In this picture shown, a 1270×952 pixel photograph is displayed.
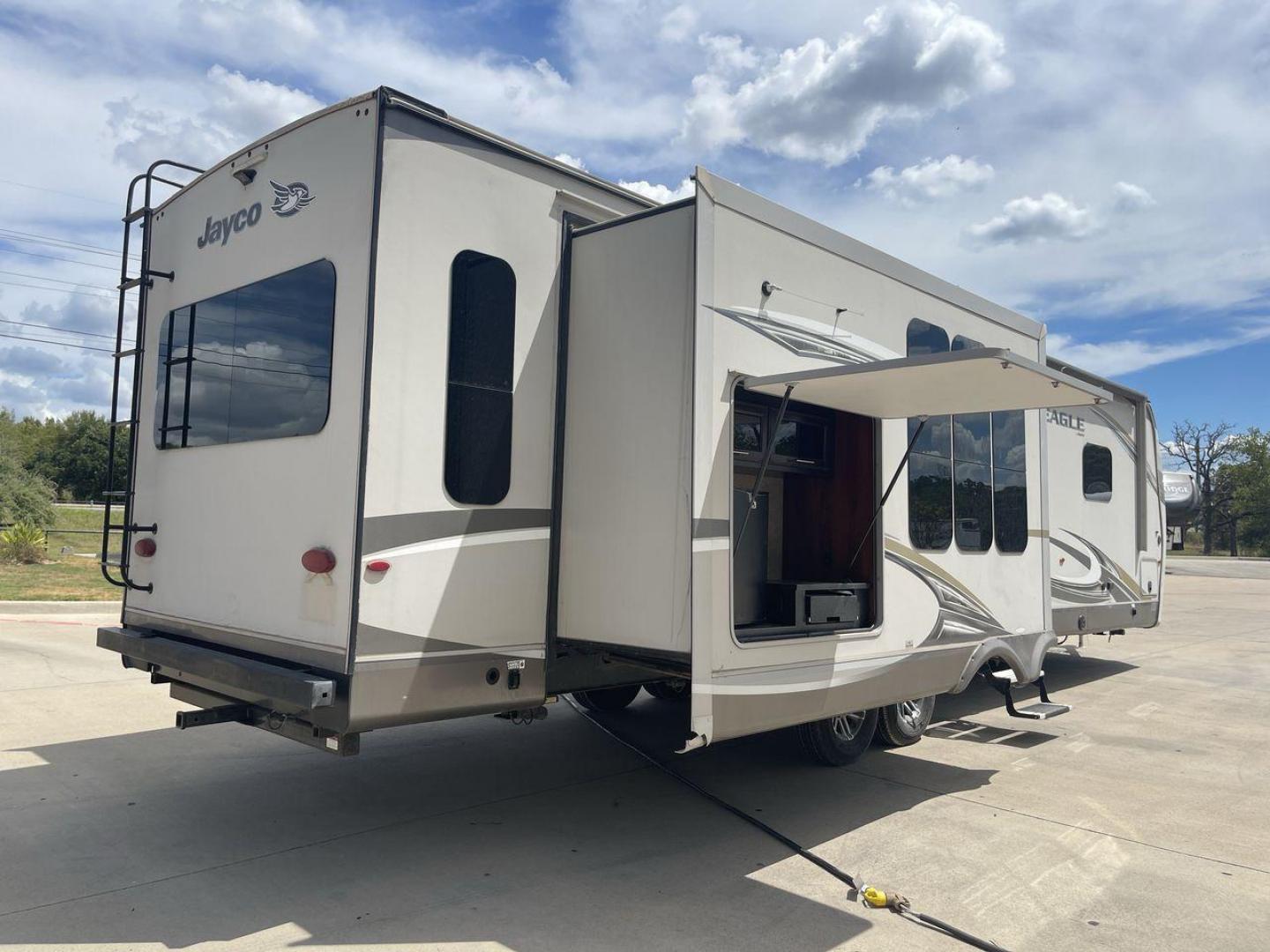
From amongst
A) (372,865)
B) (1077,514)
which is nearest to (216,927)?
(372,865)

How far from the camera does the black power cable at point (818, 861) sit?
401cm

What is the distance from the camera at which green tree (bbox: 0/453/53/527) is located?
2155 centimetres

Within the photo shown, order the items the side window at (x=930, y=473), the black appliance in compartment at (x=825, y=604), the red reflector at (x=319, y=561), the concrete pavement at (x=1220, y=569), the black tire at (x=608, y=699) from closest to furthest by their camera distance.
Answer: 1. the red reflector at (x=319, y=561)
2. the black appliance in compartment at (x=825, y=604)
3. the side window at (x=930, y=473)
4. the black tire at (x=608, y=699)
5. the concrete pavement at (x=1220, y=569)

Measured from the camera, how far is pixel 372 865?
4.65 meters

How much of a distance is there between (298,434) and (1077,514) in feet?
26.3

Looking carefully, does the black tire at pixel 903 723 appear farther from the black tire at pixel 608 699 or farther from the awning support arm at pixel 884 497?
the black tire at pixel 608 699

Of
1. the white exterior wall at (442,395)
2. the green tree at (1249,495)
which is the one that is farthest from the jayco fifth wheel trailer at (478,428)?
the green tree at (1249,495)

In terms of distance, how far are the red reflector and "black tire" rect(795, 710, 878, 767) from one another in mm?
3365

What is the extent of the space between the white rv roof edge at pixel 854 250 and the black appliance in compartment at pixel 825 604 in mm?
1956

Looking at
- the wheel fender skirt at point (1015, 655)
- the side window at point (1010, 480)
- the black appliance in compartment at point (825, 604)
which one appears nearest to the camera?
the black appliance in compartment at point (825, 604)

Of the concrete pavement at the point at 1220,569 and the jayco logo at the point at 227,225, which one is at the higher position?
the jayco logo at the point at 227,225

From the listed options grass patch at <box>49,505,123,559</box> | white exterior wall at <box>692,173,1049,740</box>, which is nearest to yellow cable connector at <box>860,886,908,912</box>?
white exterior wall at <box>692,173,1049,740</box>

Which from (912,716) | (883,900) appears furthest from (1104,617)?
(883,900)

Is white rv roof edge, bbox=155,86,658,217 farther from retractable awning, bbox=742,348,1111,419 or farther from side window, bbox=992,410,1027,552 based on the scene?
side window, bbox=992,410,1027,552
